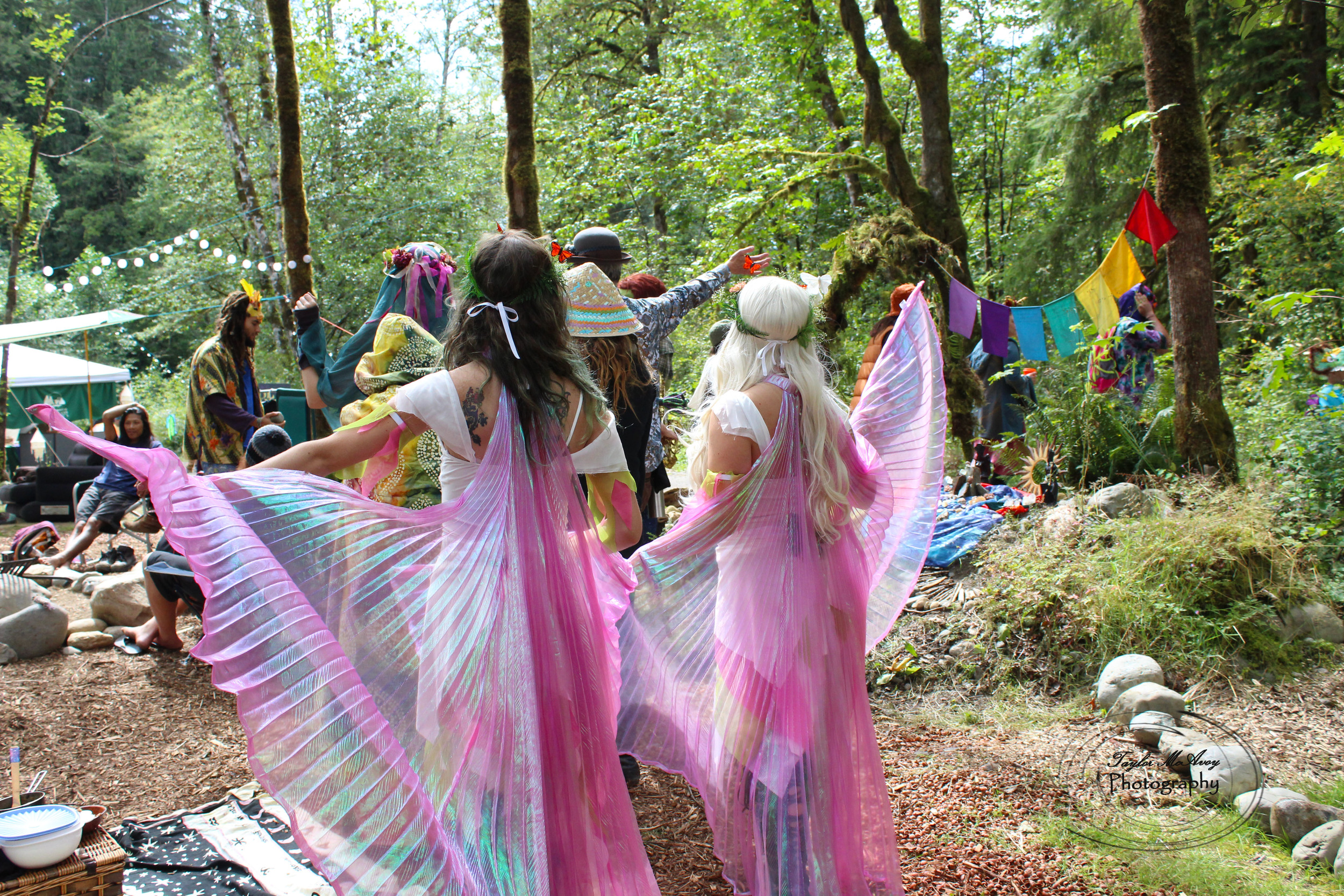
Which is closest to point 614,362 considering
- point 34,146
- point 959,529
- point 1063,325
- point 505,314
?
point 505,314

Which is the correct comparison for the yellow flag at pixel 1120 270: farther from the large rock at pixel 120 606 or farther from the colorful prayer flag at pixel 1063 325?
the large rock at pixel 120 606

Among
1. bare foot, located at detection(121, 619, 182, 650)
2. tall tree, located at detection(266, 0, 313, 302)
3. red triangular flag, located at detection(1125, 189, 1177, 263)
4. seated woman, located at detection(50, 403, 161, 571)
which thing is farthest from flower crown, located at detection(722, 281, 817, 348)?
seated woman, located at detection(50, 403, 161, 571)

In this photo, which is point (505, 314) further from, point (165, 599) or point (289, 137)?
point (289, 137)

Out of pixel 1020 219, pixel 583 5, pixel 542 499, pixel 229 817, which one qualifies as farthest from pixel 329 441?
pixel 583 5

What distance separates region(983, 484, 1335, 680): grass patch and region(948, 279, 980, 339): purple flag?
236cm

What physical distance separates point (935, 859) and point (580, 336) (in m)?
2.07

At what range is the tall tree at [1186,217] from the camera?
4.77 m

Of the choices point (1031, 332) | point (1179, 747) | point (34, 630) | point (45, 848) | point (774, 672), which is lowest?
point (1179, 747)

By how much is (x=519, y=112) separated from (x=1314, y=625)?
4.85m

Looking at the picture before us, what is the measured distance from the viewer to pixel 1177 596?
3.93m

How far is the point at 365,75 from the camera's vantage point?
18172 millimetres

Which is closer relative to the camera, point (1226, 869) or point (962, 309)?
point (1226, 869)

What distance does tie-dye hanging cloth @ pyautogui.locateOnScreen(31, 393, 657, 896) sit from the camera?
1.63m

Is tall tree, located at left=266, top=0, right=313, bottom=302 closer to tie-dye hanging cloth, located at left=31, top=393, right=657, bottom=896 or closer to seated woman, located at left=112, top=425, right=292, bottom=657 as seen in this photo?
seated woman, located at left=112, top=425, right=292, bottom=657
